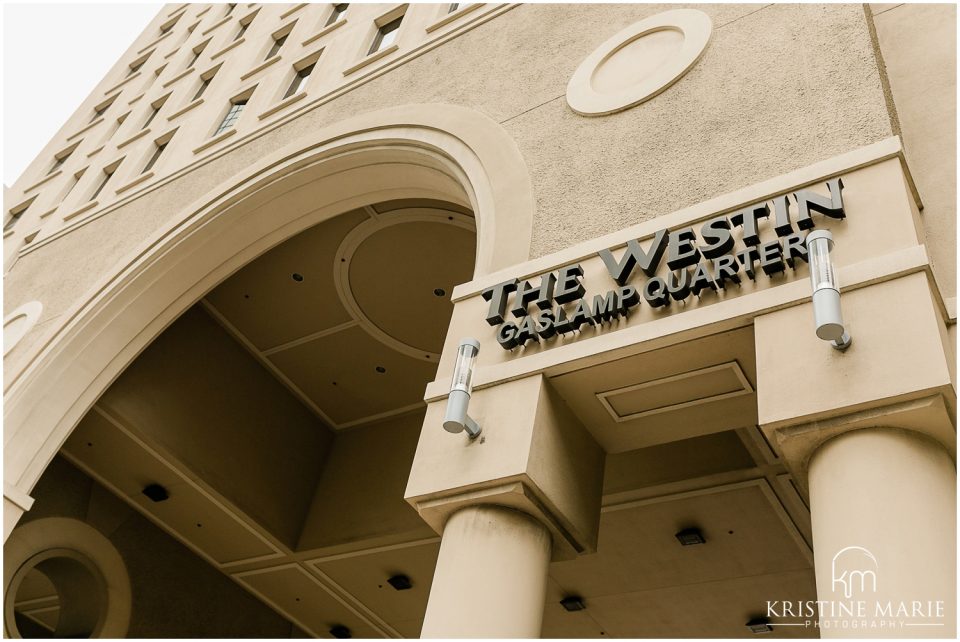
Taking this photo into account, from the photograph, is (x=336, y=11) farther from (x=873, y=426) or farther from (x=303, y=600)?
(x=873, y=426)

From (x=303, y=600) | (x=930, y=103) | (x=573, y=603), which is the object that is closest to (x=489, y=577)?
(x=930, y=103)

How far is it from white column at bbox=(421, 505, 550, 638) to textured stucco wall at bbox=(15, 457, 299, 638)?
34.0ft

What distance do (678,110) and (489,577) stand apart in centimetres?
414

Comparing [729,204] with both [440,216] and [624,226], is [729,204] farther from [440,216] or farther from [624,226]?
[440,216]

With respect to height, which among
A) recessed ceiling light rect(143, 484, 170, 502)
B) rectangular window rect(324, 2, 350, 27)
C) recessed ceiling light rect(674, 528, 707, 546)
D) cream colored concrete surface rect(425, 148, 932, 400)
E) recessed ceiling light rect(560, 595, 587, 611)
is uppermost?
rectangular window rect(324, 2, 350, 27)

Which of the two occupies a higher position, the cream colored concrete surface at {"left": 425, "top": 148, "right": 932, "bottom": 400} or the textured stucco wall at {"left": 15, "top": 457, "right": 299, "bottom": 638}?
the textured stucco wall at {"left": 15, "top": 457, "right": 299, "bottom": 638}

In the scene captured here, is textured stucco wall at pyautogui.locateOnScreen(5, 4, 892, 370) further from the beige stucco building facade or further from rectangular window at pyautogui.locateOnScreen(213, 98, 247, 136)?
rectangular window at pyautogui.locateOnScreen(213, 98, 247, 136)

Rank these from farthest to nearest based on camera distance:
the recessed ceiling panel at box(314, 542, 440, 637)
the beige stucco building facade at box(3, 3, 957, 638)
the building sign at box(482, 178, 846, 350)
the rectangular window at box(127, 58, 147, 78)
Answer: the rectangular window at box(127, 58, 147, 78) < the recessed ceiling panel at box(314, 542, 440, 637) < the building sign at box(482, 178, 846, 350) < the beige stucco building facade at box(3, 3, 957, 638)

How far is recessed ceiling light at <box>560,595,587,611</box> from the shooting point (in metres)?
12.6

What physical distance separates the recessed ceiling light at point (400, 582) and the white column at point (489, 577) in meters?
8.59

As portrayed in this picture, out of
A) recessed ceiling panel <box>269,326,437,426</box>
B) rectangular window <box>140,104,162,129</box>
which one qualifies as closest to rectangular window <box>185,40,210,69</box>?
rectangular window <box>140,104,162,129</box>

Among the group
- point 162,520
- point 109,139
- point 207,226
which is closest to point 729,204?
point 207,226

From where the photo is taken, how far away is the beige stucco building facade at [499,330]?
5000 millimetres

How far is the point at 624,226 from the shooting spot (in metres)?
6.64
